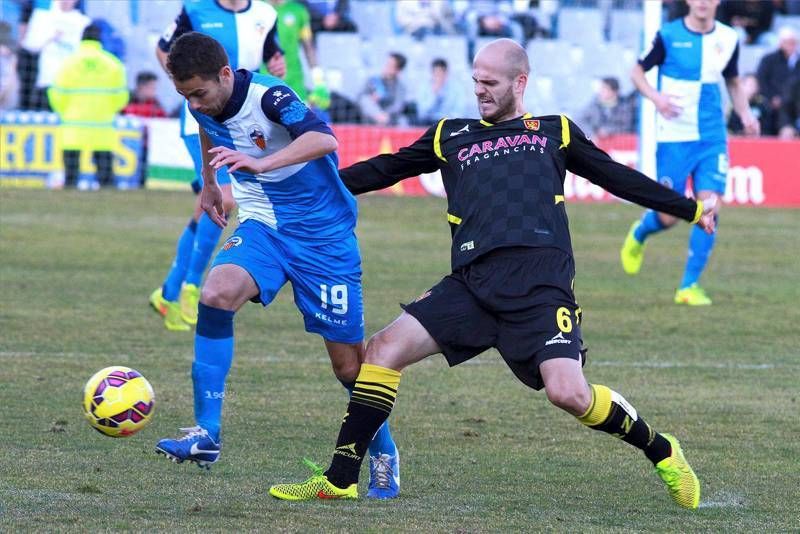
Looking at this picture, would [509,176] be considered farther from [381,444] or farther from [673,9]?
[673,9]

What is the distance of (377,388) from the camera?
19.2 ft

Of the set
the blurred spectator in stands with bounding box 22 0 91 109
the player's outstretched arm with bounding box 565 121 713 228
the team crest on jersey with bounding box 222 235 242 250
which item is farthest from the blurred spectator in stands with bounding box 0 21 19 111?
the player's outstretched arm with bounding box 565 121 713 228

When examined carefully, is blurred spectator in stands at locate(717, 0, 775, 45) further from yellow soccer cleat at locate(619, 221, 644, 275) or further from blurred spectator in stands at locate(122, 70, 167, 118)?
yellow soccer cleat at locate(619, 221, 644, 275)

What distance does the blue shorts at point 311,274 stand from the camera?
249 inches

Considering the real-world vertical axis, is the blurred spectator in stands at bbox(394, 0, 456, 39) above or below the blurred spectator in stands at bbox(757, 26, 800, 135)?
above

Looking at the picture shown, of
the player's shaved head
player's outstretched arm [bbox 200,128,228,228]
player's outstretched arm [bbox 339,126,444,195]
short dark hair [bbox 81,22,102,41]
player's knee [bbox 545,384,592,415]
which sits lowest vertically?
short dark hair [bbox 81,22,102,41]

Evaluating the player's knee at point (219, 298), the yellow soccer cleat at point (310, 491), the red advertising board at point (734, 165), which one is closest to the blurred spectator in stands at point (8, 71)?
the red advertising board at point (734, 165)

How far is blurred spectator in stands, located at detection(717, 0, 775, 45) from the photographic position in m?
25.4

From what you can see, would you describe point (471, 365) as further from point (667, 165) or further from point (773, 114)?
point (773, 114)

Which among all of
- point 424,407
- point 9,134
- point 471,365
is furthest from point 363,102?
point 424,407

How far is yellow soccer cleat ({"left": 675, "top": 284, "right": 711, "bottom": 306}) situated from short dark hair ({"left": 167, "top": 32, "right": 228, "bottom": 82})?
7390 mm

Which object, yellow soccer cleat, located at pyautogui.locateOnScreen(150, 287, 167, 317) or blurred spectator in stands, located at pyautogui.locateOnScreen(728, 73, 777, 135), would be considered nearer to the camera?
yellow soccer cleat, located at pyautogui.locateOnScreen(150, 287, 167, 317)

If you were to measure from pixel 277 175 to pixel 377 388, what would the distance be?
119 cm

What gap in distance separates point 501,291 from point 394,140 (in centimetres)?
1507
